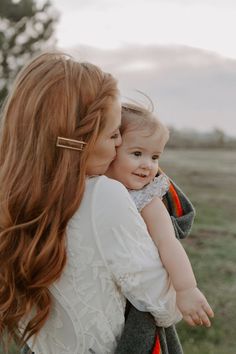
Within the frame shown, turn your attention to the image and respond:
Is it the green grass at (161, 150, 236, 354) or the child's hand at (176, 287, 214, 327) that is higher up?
the child's hand at (176, 287, 214, 327)

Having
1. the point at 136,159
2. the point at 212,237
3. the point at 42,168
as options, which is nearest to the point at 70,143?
the point at 42,168

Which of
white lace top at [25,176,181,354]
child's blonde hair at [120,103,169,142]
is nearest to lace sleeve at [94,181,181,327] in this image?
white lace top at [25,176,181,354]

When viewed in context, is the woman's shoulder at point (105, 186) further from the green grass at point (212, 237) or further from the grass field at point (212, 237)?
the green grass at point (212, 237)

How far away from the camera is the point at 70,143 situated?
201 cm

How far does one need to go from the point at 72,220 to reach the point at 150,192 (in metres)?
0.32

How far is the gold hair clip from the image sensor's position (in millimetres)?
2006

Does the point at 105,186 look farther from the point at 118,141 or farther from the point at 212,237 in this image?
the point at 212,237

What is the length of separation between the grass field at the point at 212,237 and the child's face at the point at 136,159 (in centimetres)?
276

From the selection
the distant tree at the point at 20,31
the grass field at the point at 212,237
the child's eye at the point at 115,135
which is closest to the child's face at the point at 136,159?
the child's eye at the point at 115,135

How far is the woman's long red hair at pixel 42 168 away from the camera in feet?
6.58

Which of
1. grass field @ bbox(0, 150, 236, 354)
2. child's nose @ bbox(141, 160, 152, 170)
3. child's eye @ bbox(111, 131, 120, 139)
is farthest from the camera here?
grass field @ bbox(0, 150, 236, 354)

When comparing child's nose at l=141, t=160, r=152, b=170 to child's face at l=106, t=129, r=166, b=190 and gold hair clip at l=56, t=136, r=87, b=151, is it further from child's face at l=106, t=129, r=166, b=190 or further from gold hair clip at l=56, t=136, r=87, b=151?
gold hair clip at l=56, t=136, r=87, b=151

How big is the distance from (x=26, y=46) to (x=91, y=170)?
1324cm

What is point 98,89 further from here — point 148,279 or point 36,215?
point 148,279
